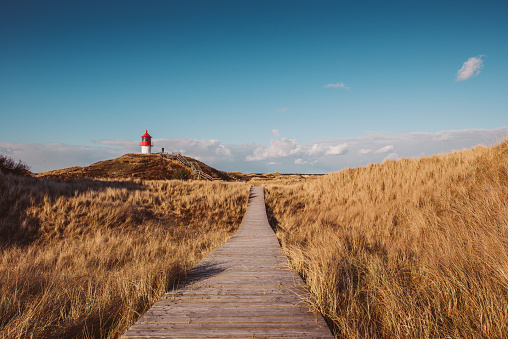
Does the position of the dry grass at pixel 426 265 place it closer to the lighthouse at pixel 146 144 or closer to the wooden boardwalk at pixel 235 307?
the wooden boardwalk at pixel 235 307

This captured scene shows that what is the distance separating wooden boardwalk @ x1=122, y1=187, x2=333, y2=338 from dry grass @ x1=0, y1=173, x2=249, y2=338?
455mm

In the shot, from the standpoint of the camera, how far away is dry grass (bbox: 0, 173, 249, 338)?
3.20 m

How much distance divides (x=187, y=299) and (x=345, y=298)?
7.56 ft

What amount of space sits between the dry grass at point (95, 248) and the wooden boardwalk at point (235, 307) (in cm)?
46

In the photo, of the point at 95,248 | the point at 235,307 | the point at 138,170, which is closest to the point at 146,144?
the point at 138,170

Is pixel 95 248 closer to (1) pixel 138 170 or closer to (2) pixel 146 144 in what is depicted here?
(1) pixel 138 170

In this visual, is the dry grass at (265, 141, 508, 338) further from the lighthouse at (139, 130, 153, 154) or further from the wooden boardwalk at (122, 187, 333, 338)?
the lighthouse at (139, 130, 153, 154)

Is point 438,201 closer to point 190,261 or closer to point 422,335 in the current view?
point 422,335

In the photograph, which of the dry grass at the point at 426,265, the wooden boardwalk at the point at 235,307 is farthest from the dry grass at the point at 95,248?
the dry grass at the point at 426,265

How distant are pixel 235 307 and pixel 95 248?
21.7 ft

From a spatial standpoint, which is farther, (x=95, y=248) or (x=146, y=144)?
(x=146, y=144)

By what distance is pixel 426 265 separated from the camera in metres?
3.99

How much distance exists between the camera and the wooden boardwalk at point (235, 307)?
2738 mm

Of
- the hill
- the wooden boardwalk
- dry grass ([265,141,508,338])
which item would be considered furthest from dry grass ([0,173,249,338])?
the hill
